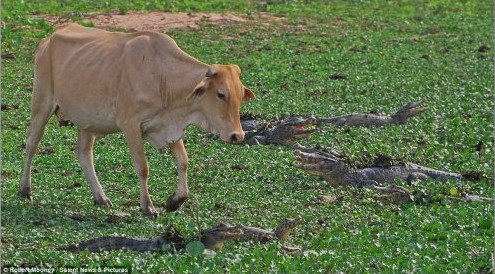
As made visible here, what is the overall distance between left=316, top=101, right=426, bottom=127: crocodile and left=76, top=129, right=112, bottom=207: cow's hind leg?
399cm

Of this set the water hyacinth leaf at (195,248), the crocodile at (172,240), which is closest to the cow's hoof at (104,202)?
the crocodile at (172,240)

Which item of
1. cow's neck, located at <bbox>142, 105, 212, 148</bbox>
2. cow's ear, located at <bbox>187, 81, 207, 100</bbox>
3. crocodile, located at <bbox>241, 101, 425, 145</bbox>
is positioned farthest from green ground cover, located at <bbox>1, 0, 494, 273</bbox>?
cow's ear, located at <bbox>187, 81, 207, 100</bbox>

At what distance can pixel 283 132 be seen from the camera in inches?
594

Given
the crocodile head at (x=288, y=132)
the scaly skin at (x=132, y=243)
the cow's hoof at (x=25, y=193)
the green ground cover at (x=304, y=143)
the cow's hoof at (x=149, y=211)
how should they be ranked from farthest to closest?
the crocodile head at (x=288, y=132) < the cow's hoof at (x=25, y=193) < the cow's hoof at (x=149, y=211) < the green ground cover at (x=304, y=143) < the scaly skin at (x=132, y=243)

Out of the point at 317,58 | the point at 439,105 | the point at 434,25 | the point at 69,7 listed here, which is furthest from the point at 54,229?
the point at 434,25

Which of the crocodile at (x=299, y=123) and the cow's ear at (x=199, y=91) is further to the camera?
the crocodile at (x=299, y=123)

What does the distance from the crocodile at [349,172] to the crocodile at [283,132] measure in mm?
1824

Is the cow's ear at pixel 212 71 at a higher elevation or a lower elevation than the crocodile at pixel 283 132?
higher

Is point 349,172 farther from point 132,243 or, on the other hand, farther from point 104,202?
point 132,243

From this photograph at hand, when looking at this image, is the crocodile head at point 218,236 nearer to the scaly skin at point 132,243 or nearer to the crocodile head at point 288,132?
the scaly skin at point 132,243

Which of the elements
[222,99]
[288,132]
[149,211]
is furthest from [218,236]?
[288,132]

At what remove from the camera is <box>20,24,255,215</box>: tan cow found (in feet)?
38.9

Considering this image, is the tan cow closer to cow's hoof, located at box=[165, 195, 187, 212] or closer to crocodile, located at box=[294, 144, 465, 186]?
cow's hoof, located at box=[165, 195, 187, 212]

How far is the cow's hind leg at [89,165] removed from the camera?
12.2m
